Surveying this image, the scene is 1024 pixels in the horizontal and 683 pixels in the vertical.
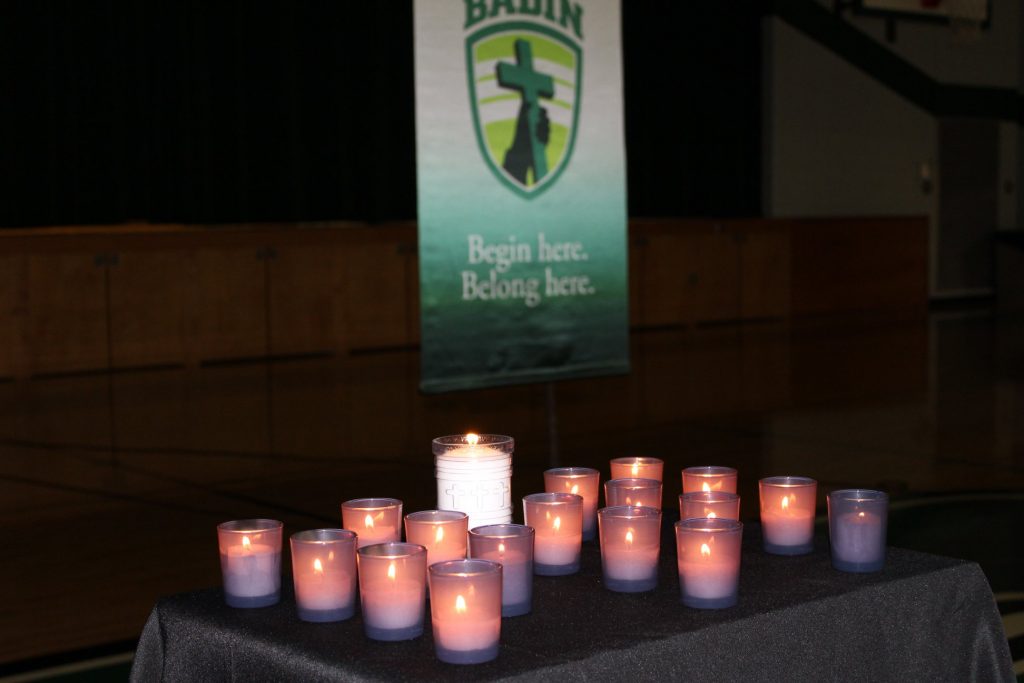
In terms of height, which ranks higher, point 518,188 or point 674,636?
point 518,188

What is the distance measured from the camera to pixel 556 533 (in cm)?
154

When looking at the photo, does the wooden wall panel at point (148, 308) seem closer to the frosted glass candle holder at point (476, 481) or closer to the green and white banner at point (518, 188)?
the green and white banner at point (518, 188)

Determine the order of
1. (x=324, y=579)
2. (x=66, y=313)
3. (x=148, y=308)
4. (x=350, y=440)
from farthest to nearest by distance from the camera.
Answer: (x=148, y=308), (x=66, y=313), (x=350, y=440), (x=324, y=579)

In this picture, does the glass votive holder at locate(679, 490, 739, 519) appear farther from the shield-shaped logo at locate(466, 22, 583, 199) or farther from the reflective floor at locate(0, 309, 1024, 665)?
the reflective floor at locate(0, 309, 1024, 665)

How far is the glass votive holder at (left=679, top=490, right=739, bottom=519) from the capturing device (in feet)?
5.34

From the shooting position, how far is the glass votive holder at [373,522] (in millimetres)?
1568

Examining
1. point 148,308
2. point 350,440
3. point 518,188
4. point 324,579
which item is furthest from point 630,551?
point 148,308

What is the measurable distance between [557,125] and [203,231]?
566 cm

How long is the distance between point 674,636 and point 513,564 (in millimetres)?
178

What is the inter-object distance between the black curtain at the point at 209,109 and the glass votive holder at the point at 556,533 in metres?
8.12

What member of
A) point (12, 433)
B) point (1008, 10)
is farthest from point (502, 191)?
point (1008, 10)

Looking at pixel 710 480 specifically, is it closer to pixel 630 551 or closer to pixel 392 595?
pixel 630 551

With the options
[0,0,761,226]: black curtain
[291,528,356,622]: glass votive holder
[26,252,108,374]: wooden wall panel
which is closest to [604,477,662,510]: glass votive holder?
A: [291,528,356,622]: glass votive holder

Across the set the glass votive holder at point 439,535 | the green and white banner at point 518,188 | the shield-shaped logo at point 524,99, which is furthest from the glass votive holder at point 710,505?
the shield-shaped logo at point 524,99
